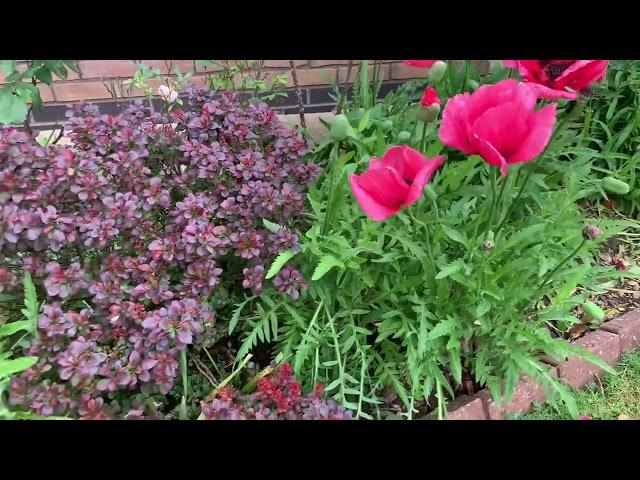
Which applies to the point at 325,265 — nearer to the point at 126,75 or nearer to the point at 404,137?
the point at 404,137

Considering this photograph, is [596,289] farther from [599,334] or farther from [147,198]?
[147,198]

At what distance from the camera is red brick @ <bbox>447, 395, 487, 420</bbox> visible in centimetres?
154

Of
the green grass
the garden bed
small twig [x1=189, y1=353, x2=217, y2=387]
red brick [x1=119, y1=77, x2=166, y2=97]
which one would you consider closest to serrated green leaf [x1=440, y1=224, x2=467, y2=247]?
the garden bed

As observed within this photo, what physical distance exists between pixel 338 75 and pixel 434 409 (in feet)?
5.61

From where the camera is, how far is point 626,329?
6.18 ft

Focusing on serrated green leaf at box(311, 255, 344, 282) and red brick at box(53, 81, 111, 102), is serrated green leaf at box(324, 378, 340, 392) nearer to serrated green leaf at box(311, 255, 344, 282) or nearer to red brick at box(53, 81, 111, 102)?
serrated green leaf at box(311, 255, 344, 282)

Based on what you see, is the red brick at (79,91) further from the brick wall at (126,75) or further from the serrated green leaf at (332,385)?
the serrated green leaf at (332,385)

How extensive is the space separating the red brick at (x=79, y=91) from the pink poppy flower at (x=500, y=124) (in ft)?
6.83

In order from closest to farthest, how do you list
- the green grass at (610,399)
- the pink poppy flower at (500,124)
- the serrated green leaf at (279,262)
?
the pink poppy flower at (500,124) < the serrated green leaf at (279,262) < the green grass at (610,399)

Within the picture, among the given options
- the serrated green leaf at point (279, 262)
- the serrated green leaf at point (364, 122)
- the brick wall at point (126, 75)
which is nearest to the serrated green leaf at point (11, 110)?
the serrated green leaf at point (279, 262)

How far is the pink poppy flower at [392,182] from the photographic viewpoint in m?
1.09

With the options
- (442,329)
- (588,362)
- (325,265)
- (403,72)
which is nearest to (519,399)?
(588,362)

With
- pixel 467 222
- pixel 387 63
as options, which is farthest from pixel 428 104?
pixel 387 63

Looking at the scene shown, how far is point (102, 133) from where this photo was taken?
1538 millimetres
